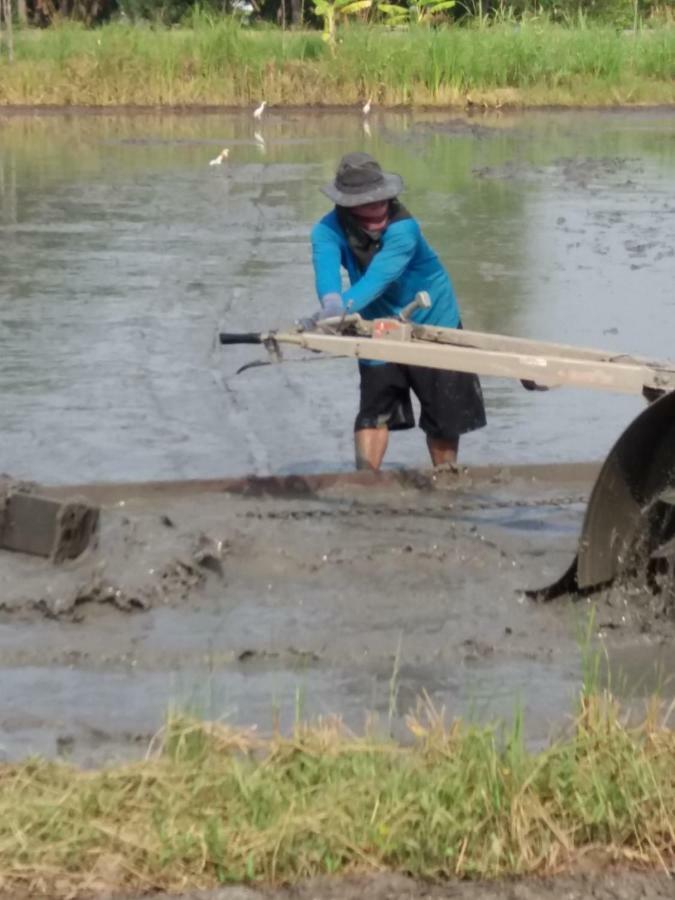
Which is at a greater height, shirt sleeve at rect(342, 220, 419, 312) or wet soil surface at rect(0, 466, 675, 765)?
shirt sleeve at rect(342, 220, 419, 312)

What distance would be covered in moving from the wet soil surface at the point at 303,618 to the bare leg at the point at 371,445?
0.25 metres

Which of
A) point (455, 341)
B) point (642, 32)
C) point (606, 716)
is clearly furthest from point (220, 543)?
point (642, 32)

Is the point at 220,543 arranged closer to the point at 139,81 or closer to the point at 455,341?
the point at 455,341

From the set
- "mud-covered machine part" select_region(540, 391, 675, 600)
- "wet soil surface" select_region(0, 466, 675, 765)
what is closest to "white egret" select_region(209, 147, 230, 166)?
"wet soil surface" select_region(0, 466, 675, 765)

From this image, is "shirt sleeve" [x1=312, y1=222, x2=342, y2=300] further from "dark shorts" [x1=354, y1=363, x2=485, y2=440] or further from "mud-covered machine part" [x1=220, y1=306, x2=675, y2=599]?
"mud-covered machine part" [x1=220, y1=306, x2=675, y2=599]

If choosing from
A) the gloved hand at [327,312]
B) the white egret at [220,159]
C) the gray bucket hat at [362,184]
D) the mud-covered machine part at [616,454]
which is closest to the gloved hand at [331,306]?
the gloved hand at [327,312]

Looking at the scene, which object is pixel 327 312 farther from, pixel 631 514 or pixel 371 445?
pixel 631 514

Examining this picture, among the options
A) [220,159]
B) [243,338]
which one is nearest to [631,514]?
[243,338]

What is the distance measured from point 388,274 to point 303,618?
1.63 meters

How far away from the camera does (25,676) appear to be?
5656 mm

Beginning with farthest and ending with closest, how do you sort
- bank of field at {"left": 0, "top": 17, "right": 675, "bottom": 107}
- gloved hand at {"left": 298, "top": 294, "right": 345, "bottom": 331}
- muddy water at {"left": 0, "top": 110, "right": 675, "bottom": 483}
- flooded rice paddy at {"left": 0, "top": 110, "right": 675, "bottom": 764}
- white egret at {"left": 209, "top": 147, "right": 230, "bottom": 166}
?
bank of field at {"left": 0, "top": 17, "right": 675, "bottom": 107} < white egret at {"left": 209, "top": 147, "right": 230, "bottom": 166} < muddy water at {"left": 0, "top": 110, "right": 675, "bottom": 483} < gloved hand at {"left": 298, "top": 294, "right": 345, "bottom": 331} < flooded rice paddy at {"left": 0, "top": 110, "right": 675, "bottom": 764}

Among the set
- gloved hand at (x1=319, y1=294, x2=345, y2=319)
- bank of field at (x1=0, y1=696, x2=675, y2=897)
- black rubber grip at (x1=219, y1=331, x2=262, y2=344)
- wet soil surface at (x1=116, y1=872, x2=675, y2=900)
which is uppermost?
black rubber grip at (x1=219, y1=331, x2=262, y2=344)

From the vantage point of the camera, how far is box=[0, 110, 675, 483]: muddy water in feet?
29.4

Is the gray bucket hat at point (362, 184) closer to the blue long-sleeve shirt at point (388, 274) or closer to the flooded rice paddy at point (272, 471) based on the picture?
the blue long-sleeve shirt at point (388, 274)
